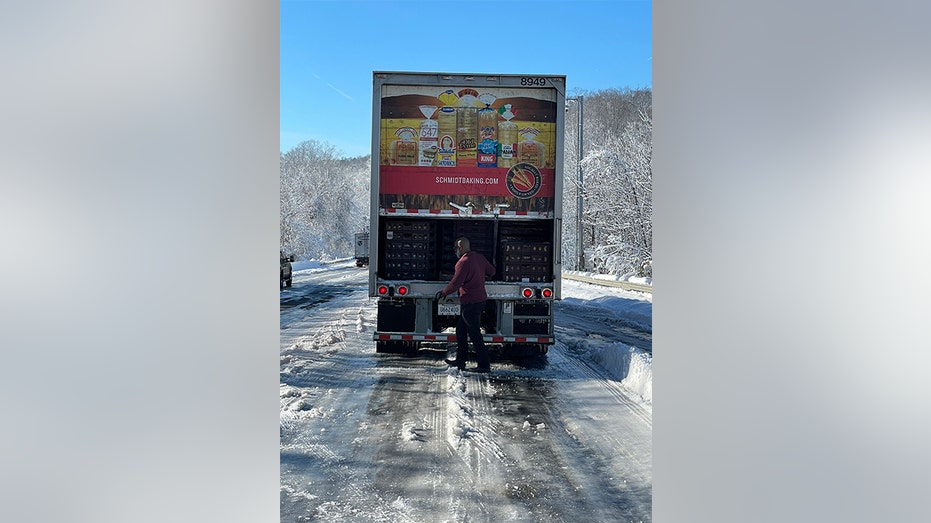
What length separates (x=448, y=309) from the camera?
7938mm

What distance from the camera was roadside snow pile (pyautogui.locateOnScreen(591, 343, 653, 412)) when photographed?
6.32 meters

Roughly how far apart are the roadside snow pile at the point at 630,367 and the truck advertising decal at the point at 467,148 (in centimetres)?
215

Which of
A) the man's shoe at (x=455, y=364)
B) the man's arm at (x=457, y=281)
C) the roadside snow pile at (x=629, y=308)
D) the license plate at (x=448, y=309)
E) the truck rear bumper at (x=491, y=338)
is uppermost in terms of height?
the man's arm at (x=457, y=281)

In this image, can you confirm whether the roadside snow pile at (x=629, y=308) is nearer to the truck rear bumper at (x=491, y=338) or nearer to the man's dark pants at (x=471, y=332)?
the truck rear bumper at (x=491, y=338)

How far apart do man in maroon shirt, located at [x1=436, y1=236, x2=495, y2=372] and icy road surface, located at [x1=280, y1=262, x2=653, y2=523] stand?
0.33 meters

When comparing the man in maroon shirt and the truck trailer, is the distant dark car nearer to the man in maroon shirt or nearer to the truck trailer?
the truck trailer

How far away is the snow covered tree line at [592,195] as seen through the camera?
27.3 meters

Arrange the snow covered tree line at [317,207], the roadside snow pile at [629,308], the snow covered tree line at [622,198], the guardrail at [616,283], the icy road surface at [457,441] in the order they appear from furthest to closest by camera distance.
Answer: the snow covered tree line at [317,207]
the snow covered tree line at [622,198]
the guardrail at [616,283]
the roadside snow pile at [629,308]
the icy road surface at [457,441]

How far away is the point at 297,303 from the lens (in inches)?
630

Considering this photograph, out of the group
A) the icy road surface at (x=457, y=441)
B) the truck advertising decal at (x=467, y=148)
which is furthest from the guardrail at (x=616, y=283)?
the truck advertising decal at (x=467, y=148)
